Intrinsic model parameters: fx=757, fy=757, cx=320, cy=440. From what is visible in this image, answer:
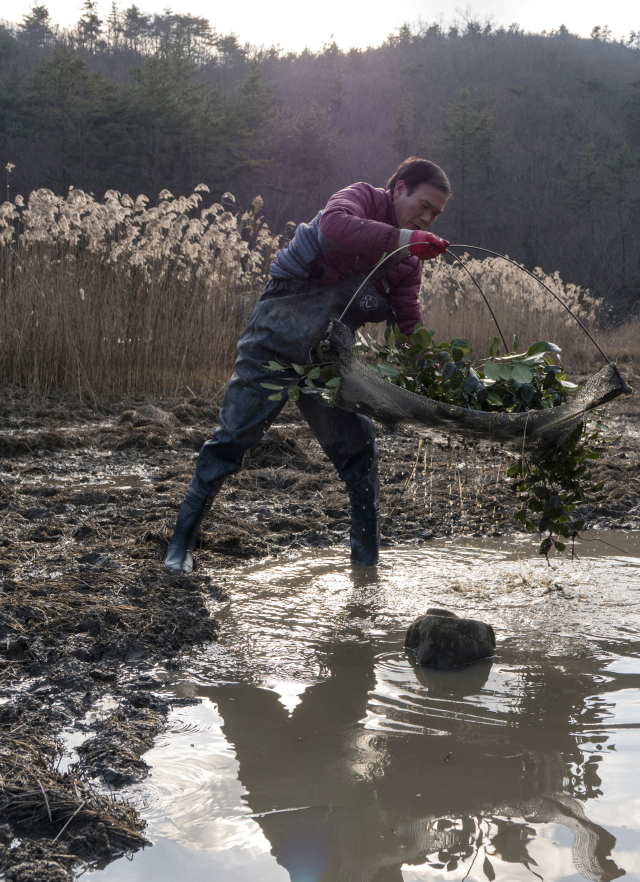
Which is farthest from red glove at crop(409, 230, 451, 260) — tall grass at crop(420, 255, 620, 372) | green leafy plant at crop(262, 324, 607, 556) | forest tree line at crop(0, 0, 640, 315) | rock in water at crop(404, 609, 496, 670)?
forest tree line at crop(0, 0, 640, 315)

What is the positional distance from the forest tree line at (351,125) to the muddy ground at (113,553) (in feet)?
66.2

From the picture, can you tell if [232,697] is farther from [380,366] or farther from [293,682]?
[380,366]

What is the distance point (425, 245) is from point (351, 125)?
3788 centimetres

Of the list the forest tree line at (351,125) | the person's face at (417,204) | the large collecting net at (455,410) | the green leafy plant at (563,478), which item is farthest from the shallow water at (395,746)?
the forest tree line at (351,125)

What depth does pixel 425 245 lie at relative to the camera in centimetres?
264

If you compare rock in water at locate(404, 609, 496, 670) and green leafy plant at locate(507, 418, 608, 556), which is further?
green leafy plant at locate(507, 418, 608, 556)

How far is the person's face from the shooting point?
293 cm

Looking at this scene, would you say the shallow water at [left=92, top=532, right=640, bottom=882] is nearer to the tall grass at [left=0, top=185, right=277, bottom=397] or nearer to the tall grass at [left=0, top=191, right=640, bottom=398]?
the tall grass at [left=0, top=191, right=640, bottom=398]

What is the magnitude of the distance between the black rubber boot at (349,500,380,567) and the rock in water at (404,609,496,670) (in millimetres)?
891

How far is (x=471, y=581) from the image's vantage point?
332 cm

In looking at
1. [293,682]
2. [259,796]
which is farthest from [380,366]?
[259,796]

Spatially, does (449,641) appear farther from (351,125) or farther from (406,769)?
(351,125)

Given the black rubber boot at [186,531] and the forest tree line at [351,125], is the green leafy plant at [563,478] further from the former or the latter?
the forest tree line at [351,125]

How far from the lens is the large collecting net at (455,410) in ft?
7.84
